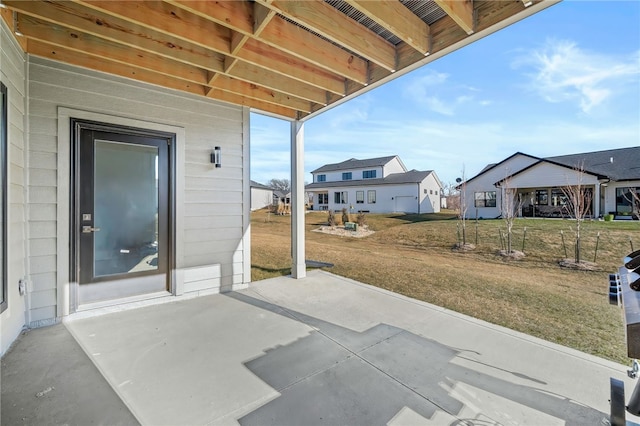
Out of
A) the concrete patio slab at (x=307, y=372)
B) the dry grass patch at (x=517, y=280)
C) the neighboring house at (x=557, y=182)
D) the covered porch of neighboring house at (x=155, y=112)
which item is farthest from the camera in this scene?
the neighboring house at (x=557, y=182)

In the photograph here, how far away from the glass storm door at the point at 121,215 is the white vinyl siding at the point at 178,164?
0.68ft

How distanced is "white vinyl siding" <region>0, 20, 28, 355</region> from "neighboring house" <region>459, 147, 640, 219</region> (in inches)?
598

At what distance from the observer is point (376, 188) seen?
24.1 m

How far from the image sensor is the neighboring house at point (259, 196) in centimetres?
3200

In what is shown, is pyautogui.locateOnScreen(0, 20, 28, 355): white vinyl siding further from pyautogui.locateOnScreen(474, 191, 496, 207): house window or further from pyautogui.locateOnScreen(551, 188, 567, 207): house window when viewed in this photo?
pyautogui.locateOnScreen(551, 188, 567, 207): house window

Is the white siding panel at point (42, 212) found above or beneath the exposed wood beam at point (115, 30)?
beneath

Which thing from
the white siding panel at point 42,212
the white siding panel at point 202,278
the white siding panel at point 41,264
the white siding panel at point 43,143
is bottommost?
the white siding panel at point 202,278

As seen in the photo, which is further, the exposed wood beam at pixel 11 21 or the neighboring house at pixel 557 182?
the neighboring house at pixel 557 182

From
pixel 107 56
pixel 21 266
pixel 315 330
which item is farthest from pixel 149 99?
pixel 315 330

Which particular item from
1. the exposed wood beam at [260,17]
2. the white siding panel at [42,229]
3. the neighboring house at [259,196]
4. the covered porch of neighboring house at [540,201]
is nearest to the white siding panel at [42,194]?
the white siding panel at [42,229]

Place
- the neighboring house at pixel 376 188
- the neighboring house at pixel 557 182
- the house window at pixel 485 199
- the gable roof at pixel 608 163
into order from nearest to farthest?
the neighboring house at pixel 557 182 → the gable roof at pixel 608 163 → the house window at pixel 485 199 → the neighboring house at pixel 376 188

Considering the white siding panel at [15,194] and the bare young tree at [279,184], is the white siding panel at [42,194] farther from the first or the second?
the bare young tree at [279,184]

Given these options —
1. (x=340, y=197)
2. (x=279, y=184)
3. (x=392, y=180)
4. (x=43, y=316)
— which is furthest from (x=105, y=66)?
(x=279, y=184)

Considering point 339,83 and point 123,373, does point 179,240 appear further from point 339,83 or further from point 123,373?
point 339,83
